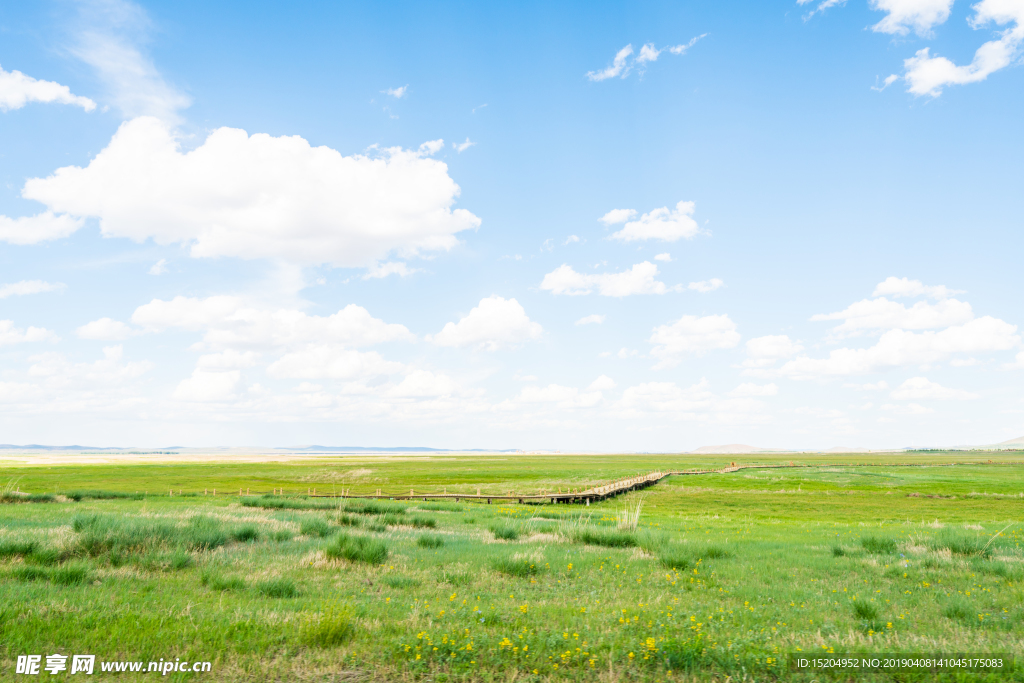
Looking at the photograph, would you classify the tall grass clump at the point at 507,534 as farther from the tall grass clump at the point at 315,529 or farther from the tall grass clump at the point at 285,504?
the tall grass clump at the point at 285,504

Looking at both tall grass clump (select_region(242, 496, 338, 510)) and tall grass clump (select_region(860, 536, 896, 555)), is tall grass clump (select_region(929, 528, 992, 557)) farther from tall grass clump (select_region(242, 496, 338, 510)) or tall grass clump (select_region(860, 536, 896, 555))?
tall grass clump (select_region(242, 496, 338, 510))

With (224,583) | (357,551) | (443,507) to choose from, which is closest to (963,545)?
(357,551)

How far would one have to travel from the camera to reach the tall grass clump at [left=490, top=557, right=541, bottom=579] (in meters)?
11.0

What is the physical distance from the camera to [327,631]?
6.71 meters

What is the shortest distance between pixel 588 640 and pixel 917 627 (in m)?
5.05

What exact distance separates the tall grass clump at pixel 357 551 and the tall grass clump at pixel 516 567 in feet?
8.75

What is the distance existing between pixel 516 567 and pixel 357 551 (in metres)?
3.72

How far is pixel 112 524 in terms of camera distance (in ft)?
42.8

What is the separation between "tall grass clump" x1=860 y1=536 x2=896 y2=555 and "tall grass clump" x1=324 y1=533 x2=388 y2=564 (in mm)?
13122

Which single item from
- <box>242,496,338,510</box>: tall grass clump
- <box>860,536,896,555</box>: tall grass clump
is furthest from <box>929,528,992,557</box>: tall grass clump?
<box>242,496,338,510</box>: tall grass clump

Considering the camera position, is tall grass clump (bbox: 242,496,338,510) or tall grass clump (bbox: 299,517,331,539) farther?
tall grass clump (bbox: 242,496,338,510)

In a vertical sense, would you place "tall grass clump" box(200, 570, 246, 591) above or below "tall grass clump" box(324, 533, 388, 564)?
above

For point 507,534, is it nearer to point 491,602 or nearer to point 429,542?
point 429,542

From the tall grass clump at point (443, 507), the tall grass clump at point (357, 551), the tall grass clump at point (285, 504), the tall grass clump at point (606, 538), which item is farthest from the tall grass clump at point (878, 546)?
the tall grass clump at point (285, 504)
